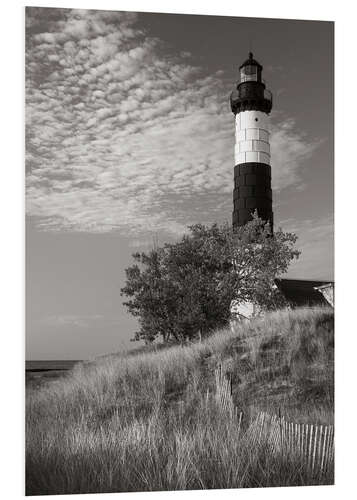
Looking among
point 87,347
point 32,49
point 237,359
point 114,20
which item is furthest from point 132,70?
point 237,359

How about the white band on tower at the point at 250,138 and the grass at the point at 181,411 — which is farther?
the white band on tower at the point at 250,138

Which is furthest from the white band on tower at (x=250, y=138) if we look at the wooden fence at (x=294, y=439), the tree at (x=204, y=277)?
the wooden fence at (x=294, y=439)

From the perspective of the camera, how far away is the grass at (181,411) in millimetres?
4688

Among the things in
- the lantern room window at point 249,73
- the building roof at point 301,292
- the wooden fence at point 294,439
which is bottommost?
the wooden fence at point 294,439

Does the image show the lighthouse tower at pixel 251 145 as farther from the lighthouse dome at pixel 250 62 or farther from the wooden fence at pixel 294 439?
the wooden fence at pixel 294 439

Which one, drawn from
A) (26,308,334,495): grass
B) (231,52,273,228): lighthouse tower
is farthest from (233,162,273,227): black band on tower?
(26,308,334,495): grass

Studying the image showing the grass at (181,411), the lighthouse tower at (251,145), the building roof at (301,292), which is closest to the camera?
the grass at (181,411)

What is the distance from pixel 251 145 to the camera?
23.9 ft

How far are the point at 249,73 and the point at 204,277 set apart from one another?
11.2 ft

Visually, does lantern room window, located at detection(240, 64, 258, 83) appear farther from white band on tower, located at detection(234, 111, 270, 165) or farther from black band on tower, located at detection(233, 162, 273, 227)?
black band on tower, located at detection(233, 162, 273, 227)

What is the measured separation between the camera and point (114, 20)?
5410mm

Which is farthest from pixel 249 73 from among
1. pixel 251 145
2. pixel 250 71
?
pixel 251 145

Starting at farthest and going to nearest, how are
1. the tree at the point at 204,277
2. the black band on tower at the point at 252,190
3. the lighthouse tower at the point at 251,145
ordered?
1. the black band on tower at the point at 252,190
2. the tree at the point at 204,277
3. the lighthouse tower at the point at 251,145
